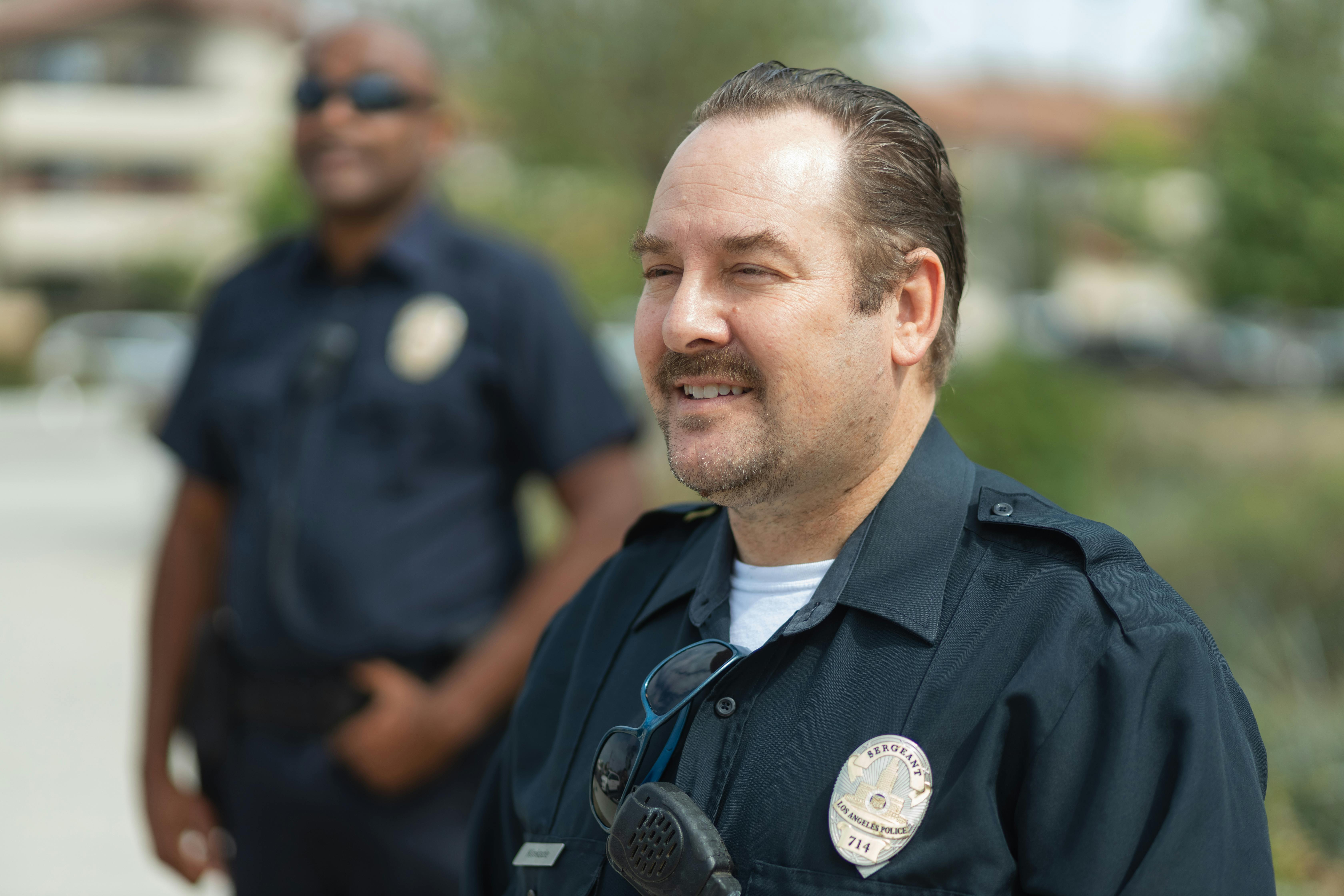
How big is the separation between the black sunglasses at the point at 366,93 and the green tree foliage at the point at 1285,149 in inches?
591

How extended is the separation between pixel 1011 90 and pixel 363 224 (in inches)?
1193

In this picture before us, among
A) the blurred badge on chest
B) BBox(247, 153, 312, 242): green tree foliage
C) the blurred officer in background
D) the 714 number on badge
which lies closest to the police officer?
the 714 number on badge

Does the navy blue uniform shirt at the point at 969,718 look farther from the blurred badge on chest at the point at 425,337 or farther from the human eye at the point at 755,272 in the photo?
the blurred badge on chest at the point at 425,337

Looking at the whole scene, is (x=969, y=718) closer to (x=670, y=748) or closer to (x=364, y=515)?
(x=670, y=748)

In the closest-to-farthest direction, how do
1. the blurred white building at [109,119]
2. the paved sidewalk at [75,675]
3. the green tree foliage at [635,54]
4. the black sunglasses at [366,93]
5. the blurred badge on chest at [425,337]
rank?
1. the blurred badge on chest at [425,337]
2. the black sunglasses at [366,93]
3. the paved sidewalk at [75,675]
4. the green tree foliage at [635,54]
5. the blurred white building at [109,119]

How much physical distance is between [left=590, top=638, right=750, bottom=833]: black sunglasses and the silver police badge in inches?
7.8

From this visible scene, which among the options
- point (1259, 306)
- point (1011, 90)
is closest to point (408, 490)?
point (1259, 306)

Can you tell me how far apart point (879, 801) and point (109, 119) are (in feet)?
151

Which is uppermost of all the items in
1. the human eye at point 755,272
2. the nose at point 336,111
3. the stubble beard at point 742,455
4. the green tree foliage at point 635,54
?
the green tree foliage at point 635,54

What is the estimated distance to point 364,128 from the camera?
9.67 ft

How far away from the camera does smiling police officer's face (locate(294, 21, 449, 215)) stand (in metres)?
2.96

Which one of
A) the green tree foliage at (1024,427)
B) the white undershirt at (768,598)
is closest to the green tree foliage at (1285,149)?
the green tree foliage at (1024,427)

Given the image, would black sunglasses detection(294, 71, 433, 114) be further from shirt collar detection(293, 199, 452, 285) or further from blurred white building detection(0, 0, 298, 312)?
blurred white building detection(0, 0, 298, 312)

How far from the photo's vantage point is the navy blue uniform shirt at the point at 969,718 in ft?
4.36
